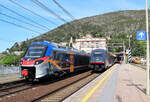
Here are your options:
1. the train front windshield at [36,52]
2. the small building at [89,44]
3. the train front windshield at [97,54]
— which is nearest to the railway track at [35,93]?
the train front windshield at [36,52]

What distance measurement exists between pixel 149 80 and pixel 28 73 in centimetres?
796

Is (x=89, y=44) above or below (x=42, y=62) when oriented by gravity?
above

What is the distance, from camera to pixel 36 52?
1303cm

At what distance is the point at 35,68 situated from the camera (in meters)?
11.8

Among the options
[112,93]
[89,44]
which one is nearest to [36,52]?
[112,93]

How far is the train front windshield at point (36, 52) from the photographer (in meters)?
12.8

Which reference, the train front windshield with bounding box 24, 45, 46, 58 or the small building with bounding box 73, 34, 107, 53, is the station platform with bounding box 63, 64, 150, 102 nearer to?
the train front windshield with bounding box 24, 45, 46, 58

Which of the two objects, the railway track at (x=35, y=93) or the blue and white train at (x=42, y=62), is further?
the blue and white train at (x=42, y=62)

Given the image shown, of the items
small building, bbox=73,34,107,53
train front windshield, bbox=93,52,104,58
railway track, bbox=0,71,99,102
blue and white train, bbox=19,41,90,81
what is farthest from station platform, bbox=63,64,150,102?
small building, bbox=73,34,107,53

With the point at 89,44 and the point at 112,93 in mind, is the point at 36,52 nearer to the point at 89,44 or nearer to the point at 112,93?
the point at 112,93

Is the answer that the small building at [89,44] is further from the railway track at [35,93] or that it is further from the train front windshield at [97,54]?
the railway track at [35,93]

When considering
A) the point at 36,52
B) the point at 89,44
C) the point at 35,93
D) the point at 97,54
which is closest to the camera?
the point at 35,93

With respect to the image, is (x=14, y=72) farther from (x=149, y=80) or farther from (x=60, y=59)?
(x=149, y=80)

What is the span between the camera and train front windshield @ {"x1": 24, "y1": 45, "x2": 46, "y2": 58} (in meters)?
12.8
